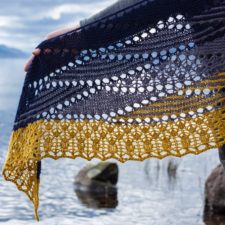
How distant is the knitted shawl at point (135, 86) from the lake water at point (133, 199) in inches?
124

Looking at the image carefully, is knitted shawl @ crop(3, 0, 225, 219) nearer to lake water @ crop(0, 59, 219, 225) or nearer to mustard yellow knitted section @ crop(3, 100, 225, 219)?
mustard yellow knitted section @ crop(3, 100, 225, 219)

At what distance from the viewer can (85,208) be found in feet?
28.3

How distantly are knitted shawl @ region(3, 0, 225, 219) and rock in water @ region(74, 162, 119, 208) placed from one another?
750cm

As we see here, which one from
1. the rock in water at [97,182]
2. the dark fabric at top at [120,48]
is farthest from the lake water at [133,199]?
the dark fabric at top at [120,48]

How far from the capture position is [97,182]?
11008mm

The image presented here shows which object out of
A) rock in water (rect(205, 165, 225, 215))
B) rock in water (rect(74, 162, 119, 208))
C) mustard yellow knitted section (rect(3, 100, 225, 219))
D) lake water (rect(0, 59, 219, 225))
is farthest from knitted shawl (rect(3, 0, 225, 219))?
rock in water (rect(74, 162, 119, 208))

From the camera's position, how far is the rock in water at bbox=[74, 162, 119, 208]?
10.1 meters

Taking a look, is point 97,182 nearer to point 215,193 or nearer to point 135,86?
point 215,193

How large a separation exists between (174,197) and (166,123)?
7.32 meters

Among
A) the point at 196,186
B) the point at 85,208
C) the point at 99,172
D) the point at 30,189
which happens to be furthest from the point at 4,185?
the point at 30,189

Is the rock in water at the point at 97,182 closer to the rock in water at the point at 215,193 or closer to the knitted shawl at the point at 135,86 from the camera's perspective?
the rock in water at the point at 215,193

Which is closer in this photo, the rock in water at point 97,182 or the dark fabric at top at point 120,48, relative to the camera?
the dark fabric at top at point 120,48

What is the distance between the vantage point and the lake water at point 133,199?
7742 millimetres

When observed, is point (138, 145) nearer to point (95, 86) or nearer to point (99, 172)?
point (95, 86)
